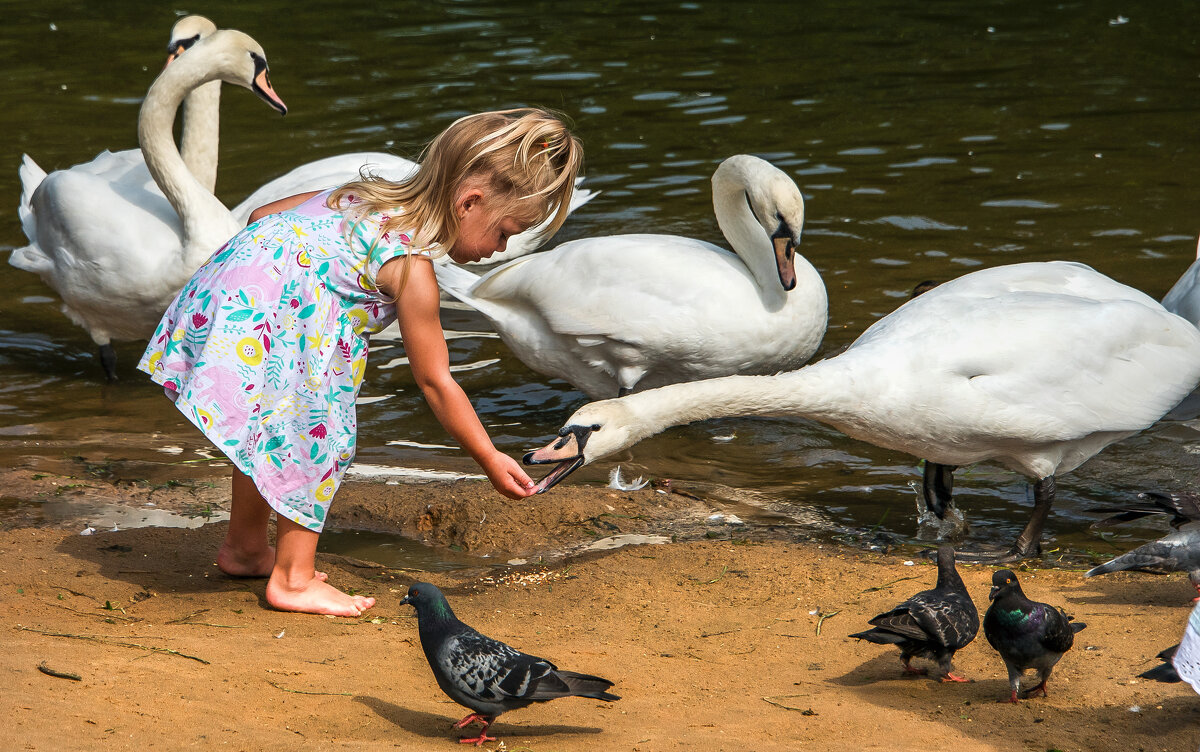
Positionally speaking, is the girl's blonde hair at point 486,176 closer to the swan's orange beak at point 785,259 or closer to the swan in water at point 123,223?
the swan's orange beak at point 785,259

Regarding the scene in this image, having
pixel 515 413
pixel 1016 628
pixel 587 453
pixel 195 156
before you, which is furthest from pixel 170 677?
pixel 195 156

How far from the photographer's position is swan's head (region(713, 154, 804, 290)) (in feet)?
21.1

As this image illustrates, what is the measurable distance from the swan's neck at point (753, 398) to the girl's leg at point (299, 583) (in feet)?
4.28

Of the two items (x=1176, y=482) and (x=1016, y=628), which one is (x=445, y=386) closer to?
(x=1016, y=628)

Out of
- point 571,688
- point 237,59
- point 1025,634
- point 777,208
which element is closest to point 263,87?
point 237,59

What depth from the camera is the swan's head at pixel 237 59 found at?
805 cm

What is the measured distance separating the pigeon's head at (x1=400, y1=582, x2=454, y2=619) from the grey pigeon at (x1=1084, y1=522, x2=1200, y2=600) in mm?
2281

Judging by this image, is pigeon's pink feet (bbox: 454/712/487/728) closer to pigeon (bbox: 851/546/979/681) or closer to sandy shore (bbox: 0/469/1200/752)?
sandy shore (bbox: 0/469/1200/752)

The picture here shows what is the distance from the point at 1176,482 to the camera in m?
6.19

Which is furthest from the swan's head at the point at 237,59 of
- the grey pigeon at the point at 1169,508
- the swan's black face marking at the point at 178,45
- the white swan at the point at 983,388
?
the grey pigeon at the point at 1169,508

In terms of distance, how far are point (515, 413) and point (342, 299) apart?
323 cm

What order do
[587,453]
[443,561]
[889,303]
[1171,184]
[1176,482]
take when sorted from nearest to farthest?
[587,453] < [443,561] < [1176,482] < [889,303] < [1171,184]

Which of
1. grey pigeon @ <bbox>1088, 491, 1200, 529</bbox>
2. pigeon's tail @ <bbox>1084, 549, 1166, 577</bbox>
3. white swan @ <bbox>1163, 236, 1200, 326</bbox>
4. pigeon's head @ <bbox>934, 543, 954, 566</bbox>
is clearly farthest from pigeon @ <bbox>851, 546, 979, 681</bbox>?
white swan @ <bbox>1163, 236, 1200, 326</bbox>

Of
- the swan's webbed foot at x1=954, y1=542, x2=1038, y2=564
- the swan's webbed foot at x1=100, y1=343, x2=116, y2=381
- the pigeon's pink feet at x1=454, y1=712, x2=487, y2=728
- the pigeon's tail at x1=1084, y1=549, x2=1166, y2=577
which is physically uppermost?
the pigeon's tail at x1=1084, y1=549, x2=1166, y2=577
